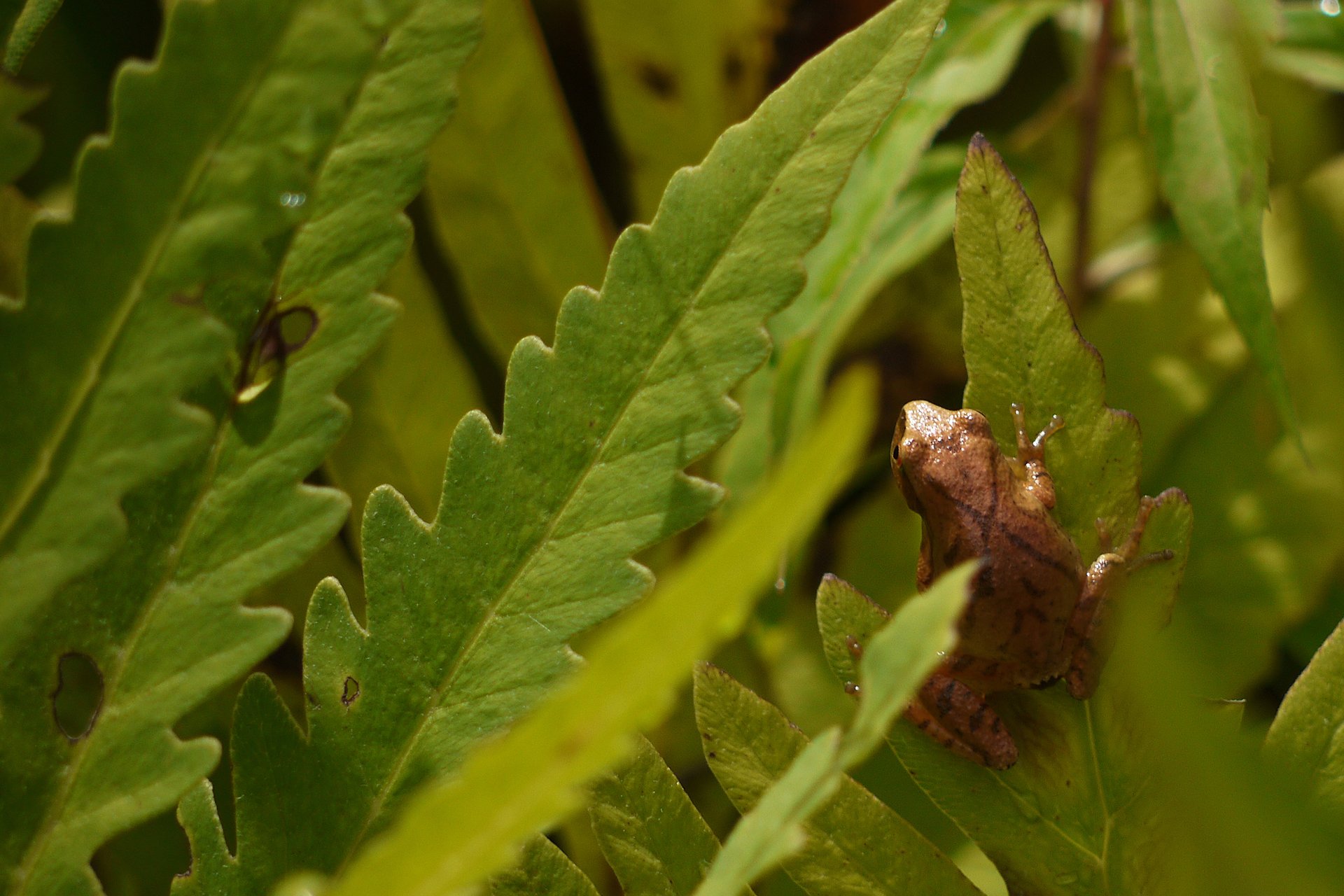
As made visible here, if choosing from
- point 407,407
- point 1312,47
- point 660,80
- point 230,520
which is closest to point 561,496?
point 230,520

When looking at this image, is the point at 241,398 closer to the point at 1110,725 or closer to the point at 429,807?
the point at 429,807

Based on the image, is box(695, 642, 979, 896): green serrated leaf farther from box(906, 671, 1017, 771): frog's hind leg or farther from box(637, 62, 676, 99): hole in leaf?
box(637, 62, 676, 99): hole in leaf

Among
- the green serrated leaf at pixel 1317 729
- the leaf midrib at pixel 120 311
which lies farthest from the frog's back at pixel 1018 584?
the leaf midrib at pixel 120 311

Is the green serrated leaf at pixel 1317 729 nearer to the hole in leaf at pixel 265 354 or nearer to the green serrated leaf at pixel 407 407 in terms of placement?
the hole in leaf at pixel 265 354

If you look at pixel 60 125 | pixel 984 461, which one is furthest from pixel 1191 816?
pixel 60 125

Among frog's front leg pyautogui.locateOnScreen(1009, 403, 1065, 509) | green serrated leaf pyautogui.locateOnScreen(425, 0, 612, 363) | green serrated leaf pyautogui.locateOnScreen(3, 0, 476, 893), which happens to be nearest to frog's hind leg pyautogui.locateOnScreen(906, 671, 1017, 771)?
frog's front leg pyautogui.locateOnScreen(1009, 403, 1065, 509)

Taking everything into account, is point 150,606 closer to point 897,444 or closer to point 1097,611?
point 1097,611
